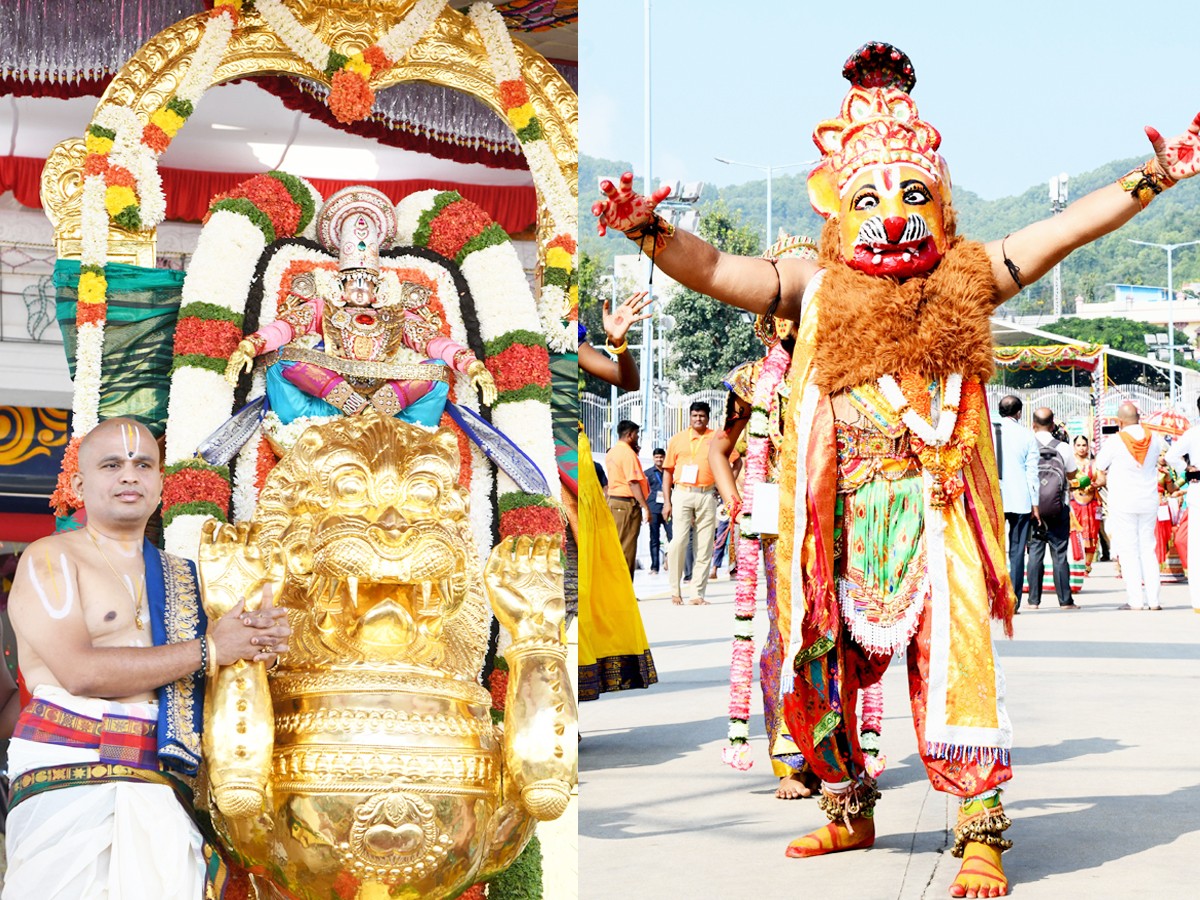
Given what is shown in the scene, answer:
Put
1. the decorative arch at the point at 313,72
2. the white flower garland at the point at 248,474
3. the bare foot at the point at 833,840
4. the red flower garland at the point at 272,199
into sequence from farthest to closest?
the red flower garland at the point at 272,199 < the decorative arch at the point at 313,72 < the white flower garland at the point at 248,474 < the bare foot at the point at 833,840

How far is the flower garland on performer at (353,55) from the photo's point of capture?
5.64 metres

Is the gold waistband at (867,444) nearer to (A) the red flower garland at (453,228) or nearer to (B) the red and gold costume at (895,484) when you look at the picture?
(B) the red and gold costume at (895,484)

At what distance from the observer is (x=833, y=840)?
4465 millimetres

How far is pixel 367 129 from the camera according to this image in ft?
19.8

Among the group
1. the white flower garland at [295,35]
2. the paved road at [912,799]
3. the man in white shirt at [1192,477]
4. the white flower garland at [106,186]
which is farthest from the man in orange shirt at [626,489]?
the white flower garland at [106,186]

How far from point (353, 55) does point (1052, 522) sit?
7.57 meters

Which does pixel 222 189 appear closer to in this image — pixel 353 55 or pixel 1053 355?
pixel 353 55

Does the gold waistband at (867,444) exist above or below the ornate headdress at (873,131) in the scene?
below

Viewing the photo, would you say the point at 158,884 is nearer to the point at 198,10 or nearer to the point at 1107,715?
the point at 198,10

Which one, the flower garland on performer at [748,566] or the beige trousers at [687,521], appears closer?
the flower garland on performer at [748,566]

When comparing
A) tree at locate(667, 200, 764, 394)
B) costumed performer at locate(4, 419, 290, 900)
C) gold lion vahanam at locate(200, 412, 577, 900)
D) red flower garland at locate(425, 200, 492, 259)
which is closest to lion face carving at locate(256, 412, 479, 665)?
gold lion vahanam at locate(200, 412, 577, 900)

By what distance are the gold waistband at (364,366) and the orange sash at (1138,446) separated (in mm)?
7307

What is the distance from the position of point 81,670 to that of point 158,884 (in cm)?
46

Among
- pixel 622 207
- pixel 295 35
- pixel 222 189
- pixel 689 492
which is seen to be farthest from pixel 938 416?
pixel 689 492
